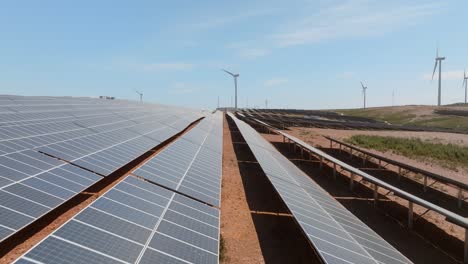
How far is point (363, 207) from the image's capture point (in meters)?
24.4

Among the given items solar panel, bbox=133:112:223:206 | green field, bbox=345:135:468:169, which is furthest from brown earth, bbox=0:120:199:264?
green field, bbox=345:135:468:169

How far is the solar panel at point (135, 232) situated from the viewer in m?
7.94

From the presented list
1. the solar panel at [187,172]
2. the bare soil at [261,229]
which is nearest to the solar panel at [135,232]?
the solar panel at [187,172]

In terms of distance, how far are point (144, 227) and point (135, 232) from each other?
0.50 metres

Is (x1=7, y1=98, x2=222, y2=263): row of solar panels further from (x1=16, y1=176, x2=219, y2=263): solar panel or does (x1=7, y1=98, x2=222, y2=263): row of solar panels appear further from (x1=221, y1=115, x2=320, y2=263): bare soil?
(x1=221, y1=115, x2=320, y2=263): bare soil

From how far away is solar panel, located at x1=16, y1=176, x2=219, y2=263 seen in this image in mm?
7938

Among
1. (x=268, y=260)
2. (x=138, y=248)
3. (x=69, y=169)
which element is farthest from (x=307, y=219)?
(x=69, y=169)

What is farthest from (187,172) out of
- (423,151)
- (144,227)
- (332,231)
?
(423,151)

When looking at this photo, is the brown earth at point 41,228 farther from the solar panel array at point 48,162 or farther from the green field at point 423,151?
the green field at point 423,151

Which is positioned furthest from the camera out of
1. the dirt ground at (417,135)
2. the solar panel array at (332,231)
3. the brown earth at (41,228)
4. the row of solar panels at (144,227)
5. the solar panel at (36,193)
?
the dirt ground at (417,135)

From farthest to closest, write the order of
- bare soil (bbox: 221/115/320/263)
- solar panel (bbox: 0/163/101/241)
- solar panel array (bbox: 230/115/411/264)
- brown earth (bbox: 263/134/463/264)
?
brown earth (bbox: 263/134/463/264)
bare soil (bbox: 221/115/320/263)
solar panel array (bbox: 230/115/411/264)
solar panel (bbox: 0/163/101/241)

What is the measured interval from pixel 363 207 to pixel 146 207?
1641 centimetres

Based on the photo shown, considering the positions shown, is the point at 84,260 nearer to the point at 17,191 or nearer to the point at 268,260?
the point at 17,191

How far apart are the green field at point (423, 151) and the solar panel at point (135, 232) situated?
3613 centimetres
